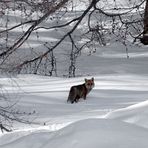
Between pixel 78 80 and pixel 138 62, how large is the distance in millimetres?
6125

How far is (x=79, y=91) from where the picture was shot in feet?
29.6

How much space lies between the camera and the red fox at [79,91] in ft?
28.4

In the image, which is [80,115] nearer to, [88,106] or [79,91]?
[88,106]

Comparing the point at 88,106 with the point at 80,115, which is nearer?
the point at 80,115

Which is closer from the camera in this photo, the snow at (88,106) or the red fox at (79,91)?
the snow at (88,106)

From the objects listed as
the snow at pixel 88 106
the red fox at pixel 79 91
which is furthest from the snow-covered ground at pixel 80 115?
the red fox at pixel 79 91

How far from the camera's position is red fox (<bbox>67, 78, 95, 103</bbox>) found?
8.66 m

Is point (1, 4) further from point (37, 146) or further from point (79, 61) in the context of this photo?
point (79, 61)

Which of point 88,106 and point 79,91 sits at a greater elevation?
point 79,91

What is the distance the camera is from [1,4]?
7.48 meters

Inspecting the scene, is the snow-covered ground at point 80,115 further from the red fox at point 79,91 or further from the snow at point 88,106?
the red fox at point 79,91

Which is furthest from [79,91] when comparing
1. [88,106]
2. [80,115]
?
[80,115]

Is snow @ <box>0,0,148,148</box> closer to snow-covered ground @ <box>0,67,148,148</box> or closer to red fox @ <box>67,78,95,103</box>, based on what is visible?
snow-covered ground @ <box>0,67,148,148</box>

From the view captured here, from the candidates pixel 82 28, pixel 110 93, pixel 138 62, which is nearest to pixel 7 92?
pixel 110 93
